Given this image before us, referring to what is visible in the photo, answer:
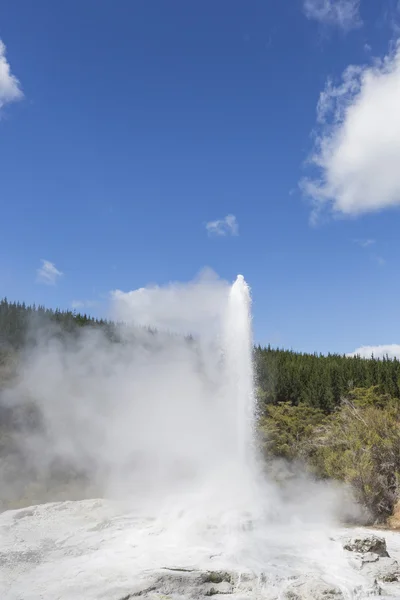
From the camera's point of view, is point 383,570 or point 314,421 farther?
point 314,421

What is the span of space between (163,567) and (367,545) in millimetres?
3457

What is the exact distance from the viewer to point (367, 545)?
7.53 meters

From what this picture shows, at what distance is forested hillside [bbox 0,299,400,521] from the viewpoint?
42.1ft

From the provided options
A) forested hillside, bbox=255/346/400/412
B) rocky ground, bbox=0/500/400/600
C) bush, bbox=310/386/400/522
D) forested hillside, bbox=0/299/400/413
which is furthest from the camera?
forested hillside, bbox=255/346/400/412

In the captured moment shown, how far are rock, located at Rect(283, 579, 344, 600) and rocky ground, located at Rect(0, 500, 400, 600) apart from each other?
0.5 inches

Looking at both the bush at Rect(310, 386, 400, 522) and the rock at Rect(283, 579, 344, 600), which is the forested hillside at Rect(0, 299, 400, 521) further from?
the rock at Rect(283, 579, 344, 600)

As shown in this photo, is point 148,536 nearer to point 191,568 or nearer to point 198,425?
point 191,568

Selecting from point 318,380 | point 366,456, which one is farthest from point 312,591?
point 318,380

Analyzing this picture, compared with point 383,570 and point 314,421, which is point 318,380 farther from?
point 383,570

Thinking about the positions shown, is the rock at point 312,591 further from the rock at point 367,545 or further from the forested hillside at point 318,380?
the forested hillside at point 318,380

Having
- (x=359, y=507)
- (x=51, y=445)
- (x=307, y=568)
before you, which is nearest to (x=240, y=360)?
(x=359, y=507)

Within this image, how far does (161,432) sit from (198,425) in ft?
4.01

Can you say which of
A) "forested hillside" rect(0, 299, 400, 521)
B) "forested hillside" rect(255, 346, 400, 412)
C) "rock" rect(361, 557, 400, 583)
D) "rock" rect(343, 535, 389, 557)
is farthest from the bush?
"forested hillside" rect(255, 346, 400, 412)

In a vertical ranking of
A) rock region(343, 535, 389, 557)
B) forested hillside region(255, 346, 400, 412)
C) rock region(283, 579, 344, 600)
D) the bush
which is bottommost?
rock region(283, 579, 344, 600)
